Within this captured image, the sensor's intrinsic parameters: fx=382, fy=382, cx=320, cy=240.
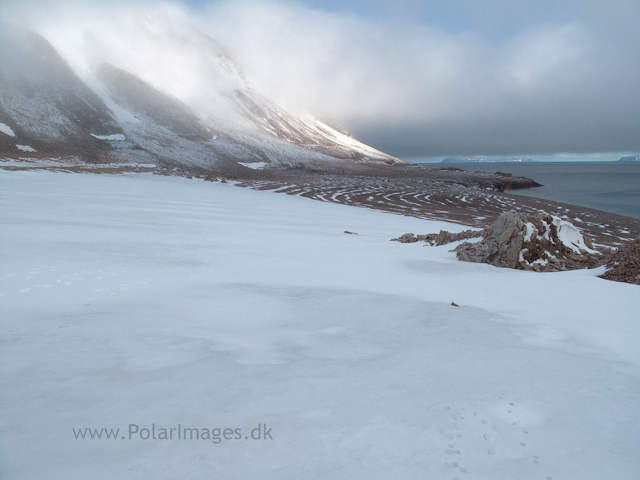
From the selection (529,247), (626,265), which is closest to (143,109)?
(529,247)

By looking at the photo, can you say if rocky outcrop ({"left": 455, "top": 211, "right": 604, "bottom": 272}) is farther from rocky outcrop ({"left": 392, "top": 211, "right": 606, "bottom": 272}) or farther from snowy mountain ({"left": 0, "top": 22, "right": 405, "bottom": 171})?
snowy mountain ({"left": 0, "top": 22, "right": 405, "bottom": 171})

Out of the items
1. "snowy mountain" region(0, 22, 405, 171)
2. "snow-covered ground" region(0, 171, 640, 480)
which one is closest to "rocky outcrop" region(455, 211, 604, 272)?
"snow-covered ground" region(0, 171, 640, 480)

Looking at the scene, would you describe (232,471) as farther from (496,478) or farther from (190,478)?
(496,478)

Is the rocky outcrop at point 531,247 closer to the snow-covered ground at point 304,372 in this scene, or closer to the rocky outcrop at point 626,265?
the rocky outcrop at point 626,265

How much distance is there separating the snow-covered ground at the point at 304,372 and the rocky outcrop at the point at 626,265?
22.8 inches

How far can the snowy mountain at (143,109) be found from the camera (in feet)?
150

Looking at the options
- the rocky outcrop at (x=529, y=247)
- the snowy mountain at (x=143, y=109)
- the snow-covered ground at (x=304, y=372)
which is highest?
the snowy mountain at (x=143, y=109)

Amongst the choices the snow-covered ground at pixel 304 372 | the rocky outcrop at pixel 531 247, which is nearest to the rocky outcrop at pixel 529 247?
the rocky outcrop at pixel 531 247

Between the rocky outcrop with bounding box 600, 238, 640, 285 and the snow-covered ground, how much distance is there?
0.58m

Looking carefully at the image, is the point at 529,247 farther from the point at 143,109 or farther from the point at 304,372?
the point at 143,109

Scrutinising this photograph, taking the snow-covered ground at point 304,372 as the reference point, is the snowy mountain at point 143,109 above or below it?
above

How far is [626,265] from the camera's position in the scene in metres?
6.26

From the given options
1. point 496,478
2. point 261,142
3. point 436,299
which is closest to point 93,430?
point 496,478

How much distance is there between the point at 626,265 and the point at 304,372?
6.26m
